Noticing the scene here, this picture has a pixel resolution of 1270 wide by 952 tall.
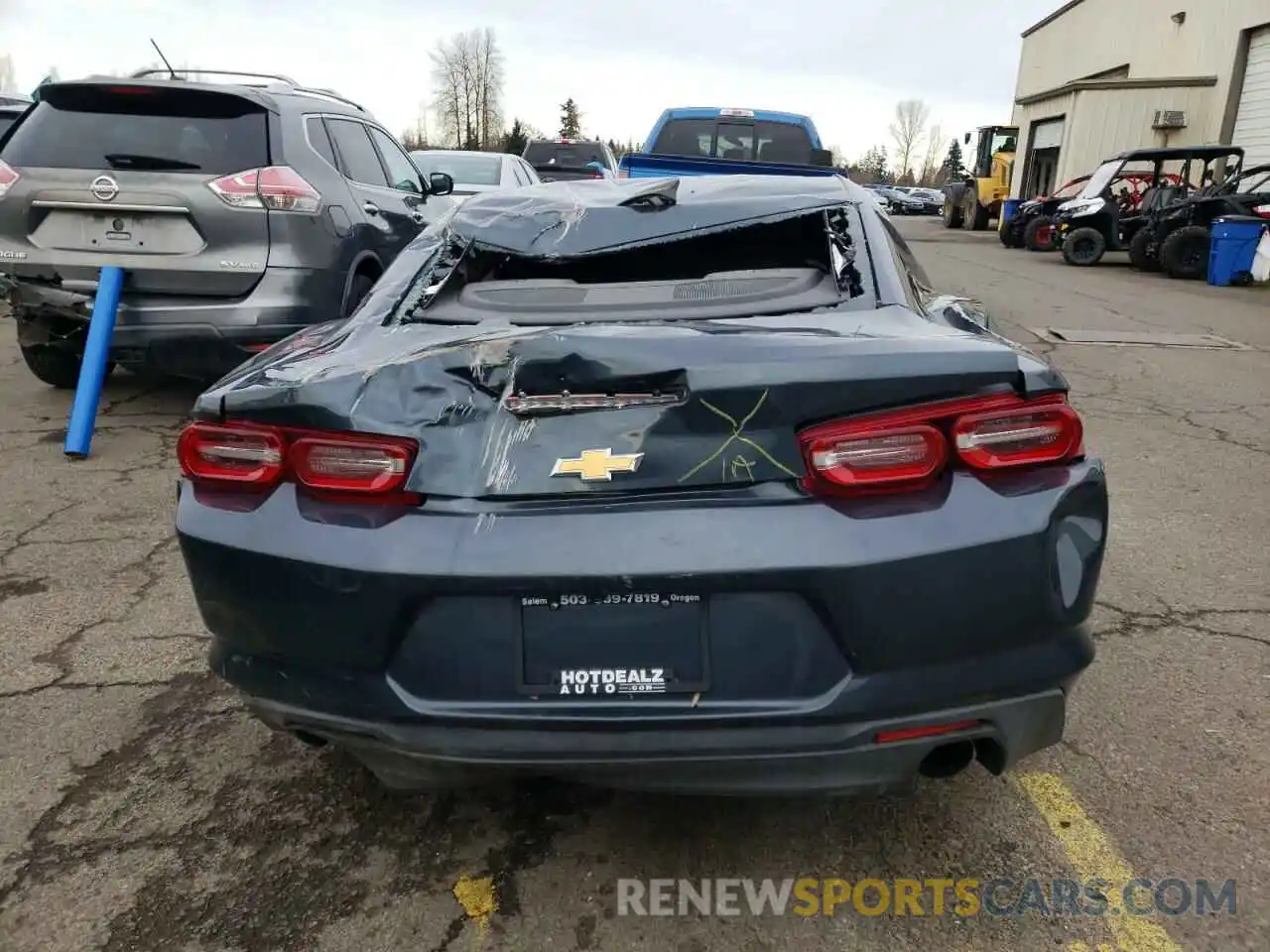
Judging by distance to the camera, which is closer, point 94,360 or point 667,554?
point 667,554

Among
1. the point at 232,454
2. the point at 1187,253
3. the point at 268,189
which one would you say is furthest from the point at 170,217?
the point at 1187,253

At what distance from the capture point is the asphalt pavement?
1972 mm

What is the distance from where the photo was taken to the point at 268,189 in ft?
16.7

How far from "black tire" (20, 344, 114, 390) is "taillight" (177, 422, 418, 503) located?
5.14 meters

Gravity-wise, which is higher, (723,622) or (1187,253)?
(723,622)

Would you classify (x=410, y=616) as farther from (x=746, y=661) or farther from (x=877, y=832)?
(x=877, y=832)

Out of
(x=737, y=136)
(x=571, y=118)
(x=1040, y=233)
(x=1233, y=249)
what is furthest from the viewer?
(x=571, y=118)

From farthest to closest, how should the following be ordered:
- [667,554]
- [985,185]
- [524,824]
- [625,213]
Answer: [985,185], [625,213], [524,824], [667,554]

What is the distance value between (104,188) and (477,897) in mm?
4621

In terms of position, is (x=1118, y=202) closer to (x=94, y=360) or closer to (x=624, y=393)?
(x=94, y=360)

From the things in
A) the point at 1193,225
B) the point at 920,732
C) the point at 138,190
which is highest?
the point at 138,190

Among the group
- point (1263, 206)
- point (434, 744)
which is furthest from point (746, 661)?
point (1263, 206)

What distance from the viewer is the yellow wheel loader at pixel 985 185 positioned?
29.8 m

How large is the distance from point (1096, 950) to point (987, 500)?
38.7 inches
